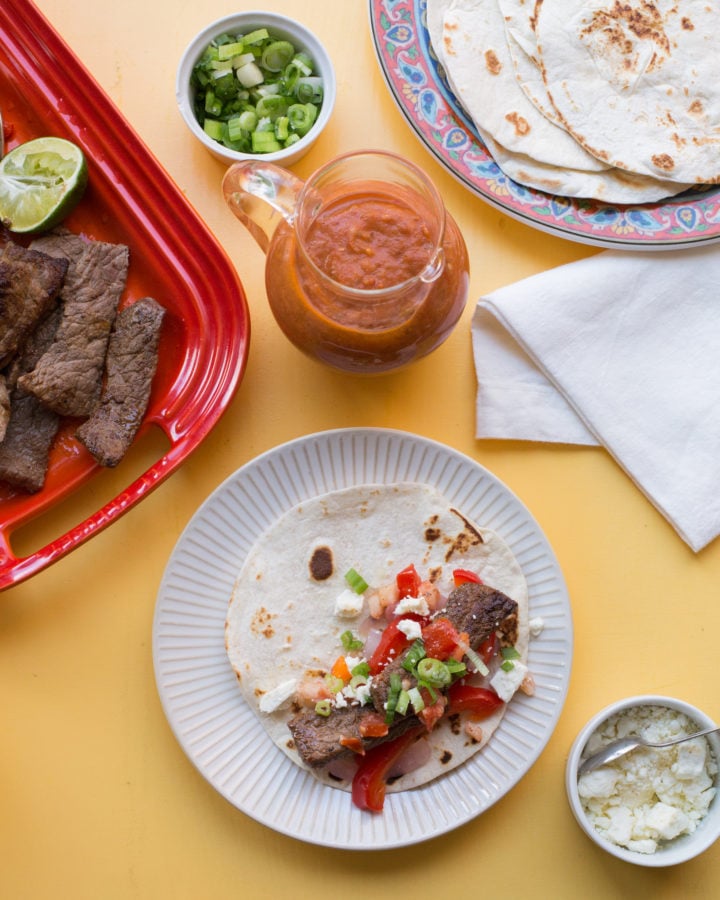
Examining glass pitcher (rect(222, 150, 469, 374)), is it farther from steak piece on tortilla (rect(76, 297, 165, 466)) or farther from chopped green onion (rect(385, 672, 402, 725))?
chopped green onion (rect(385, 672, 402, 725))

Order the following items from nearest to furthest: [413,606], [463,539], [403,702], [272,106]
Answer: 1. [403,702]
2. [413,606]
3. [463,539]
4. [272,106]

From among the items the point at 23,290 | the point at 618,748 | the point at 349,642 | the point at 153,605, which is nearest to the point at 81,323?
the point at 23,290

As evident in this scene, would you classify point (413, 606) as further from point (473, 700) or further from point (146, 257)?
point (146, 257)

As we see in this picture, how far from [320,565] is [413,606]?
0.32 metres

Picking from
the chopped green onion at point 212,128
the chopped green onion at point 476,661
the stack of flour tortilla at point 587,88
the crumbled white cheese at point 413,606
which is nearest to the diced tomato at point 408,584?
the crumbled white cheese at point 413,606

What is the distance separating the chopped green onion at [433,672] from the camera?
2.68 metres

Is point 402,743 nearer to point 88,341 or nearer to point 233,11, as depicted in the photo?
point 88,341

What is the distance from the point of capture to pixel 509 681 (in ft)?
9.11

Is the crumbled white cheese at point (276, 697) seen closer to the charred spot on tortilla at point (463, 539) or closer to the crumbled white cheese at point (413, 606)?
the crumbled white cheese at point (413, 606)

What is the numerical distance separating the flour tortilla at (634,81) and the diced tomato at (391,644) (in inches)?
61.2

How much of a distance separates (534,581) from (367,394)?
0.80 m

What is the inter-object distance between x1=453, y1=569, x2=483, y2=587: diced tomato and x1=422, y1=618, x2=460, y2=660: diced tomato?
0.15 meters

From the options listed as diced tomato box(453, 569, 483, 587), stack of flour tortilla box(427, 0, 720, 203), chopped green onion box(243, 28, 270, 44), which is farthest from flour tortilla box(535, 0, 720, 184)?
diced tomato box(453, 569, 483, 587)

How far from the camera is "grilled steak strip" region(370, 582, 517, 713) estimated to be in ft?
8.94
